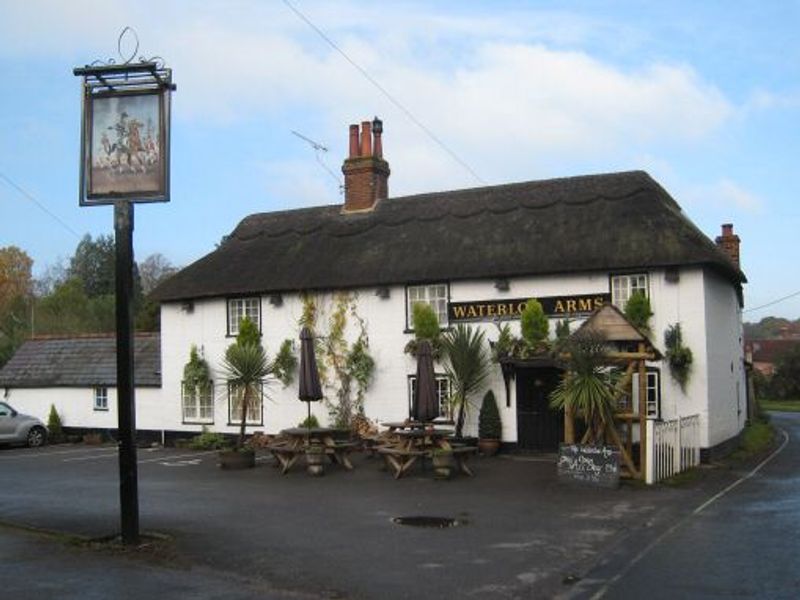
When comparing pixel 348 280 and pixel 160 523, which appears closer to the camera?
pixel 160 523

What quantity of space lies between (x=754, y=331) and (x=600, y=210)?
4008 inches

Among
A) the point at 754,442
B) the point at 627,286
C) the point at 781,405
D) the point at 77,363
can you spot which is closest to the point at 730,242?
the point at 754,442

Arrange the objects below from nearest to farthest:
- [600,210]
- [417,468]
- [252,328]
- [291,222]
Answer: [417,468] → [600,210] → [252,328] → [291,222]

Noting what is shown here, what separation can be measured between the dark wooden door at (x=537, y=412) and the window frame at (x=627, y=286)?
212 centimetres

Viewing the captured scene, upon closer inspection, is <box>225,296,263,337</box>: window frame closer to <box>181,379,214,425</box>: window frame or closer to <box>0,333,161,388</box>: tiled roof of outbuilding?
<box>181,379,214,425</box>: window frame

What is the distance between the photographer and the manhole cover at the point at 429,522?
38.4 feet

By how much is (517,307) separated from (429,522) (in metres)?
9.05

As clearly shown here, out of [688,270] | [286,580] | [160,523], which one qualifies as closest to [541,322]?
[688,270]

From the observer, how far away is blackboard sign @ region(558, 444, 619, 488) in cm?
1485

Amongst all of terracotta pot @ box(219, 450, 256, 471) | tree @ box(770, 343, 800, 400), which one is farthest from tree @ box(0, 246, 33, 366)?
tree @ box(770, 343, 800, 400)

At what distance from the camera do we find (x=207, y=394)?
24.5 metres

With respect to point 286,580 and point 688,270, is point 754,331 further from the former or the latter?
point 286,580

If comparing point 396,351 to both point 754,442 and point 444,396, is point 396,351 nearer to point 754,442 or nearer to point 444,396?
point 444,396

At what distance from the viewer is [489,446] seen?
19.9m
